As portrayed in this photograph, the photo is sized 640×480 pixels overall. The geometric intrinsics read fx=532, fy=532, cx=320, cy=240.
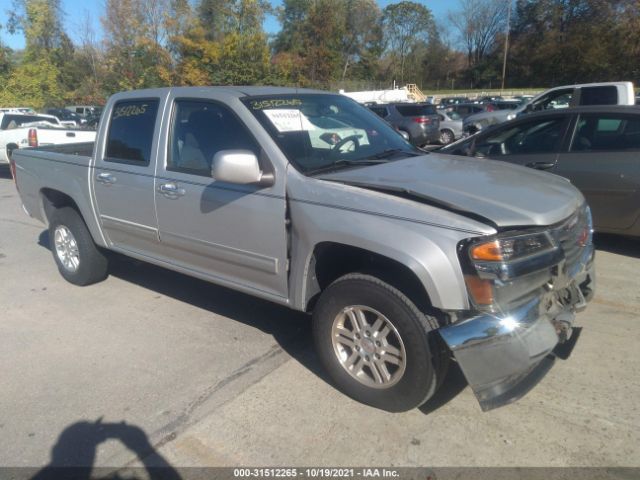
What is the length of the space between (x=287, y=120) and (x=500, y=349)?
2.08 m

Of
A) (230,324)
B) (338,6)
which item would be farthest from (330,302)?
(338,6)

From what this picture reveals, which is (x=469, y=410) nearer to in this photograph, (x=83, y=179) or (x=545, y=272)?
(x=545, y=272)

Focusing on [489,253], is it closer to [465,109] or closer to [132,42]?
[465,109]

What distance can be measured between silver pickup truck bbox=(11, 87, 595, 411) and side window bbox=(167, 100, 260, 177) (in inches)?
0.5

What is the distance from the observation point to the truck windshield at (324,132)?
3.55 m

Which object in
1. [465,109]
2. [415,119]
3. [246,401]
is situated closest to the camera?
[246,401]

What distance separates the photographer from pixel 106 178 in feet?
15.1

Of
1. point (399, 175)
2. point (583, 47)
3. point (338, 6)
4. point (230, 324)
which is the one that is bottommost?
point (230, 324)

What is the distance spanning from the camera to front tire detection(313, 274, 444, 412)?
2840mm

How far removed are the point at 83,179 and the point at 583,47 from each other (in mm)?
64503

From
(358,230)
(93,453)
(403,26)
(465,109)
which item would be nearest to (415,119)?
(465,109)

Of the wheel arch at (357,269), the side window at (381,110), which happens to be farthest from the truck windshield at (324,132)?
the side window at (381,110)

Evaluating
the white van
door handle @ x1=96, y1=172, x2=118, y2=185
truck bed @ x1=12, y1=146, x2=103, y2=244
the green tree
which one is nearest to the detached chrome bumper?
door handle @ x1=96, y1=172, x2=118, y2=185

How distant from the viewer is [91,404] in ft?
10.9
